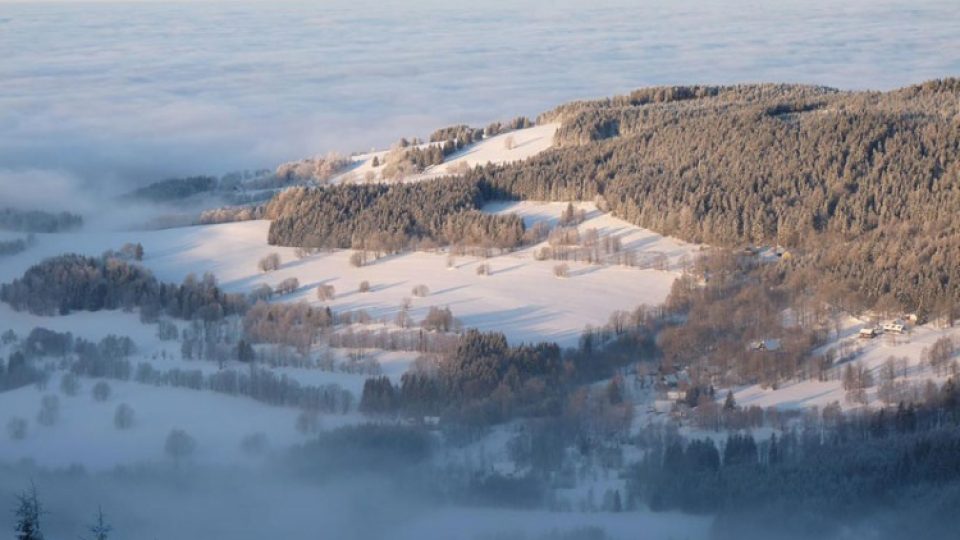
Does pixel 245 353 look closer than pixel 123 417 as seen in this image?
No

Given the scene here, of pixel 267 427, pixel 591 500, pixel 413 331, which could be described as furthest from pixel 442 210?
pixel 591 500

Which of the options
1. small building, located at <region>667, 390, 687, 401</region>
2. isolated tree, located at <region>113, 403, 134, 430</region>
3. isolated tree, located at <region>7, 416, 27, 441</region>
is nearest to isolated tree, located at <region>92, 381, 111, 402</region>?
isolated tree, located at <region>113, 403, 134, 430</region>

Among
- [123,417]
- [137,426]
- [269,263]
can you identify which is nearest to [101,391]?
[123,417]

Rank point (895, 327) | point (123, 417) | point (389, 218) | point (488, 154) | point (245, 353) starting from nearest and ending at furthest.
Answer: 1. point (123, 417)
2. point (895, 327)
3. point (245, 353)
4. point (389, 218)
5. point (488, 154)

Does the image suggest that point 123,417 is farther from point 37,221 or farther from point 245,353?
point 37,221

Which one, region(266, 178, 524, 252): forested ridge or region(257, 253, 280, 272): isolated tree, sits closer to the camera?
region(257, 253, 280, 272): isolated tree

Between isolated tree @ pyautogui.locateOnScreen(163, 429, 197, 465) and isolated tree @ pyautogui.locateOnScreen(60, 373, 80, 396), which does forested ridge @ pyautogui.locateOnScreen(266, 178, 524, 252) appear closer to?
isolated tree @ pyautogui.locateOnScreen(60, 373, 80, 396)

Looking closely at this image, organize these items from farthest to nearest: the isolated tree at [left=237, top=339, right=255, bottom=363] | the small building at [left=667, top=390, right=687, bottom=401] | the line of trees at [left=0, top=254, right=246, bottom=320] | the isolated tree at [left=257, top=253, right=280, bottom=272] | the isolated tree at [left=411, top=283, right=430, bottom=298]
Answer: the isolated tree at [left=257, top=253, right=280, bottom=272], the isolated tree at [left=411, top=283, right=430, bottom=298], the line of trees at [left=0, top=254, right=246, bottom=320], the isolated tree at [left=237, top=339, right=255, bottom=363], the small building at [left=667, top=390, right=687, bottom=401]
